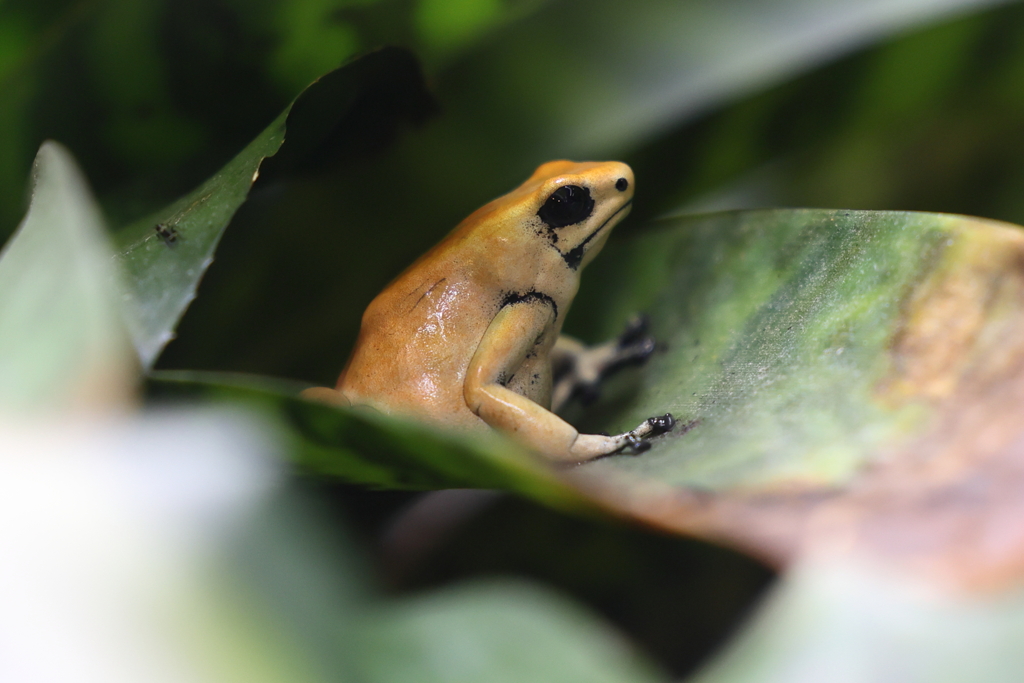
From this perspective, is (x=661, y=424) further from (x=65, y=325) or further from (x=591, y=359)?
(x=65, y=325)

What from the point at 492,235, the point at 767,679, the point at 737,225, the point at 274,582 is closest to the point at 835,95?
the point at 737,225

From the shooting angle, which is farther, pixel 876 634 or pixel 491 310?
pixel 491 310

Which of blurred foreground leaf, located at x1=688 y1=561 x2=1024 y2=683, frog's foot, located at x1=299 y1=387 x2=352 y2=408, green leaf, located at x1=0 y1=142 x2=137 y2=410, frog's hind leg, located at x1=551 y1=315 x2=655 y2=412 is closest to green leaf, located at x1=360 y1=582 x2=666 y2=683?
blurred foreground leaf, located at x1=688 y1=561 x2=1024 y2=683

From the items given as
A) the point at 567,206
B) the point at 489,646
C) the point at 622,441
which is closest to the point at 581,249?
the point at 567,206

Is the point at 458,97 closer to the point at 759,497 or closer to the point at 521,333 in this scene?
the point at 521,333

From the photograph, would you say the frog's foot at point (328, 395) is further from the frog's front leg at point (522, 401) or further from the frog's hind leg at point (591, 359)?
the frog's hind leg at point (591, 359)

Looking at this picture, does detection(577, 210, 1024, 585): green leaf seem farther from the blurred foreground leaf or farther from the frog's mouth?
the frog's mouth
